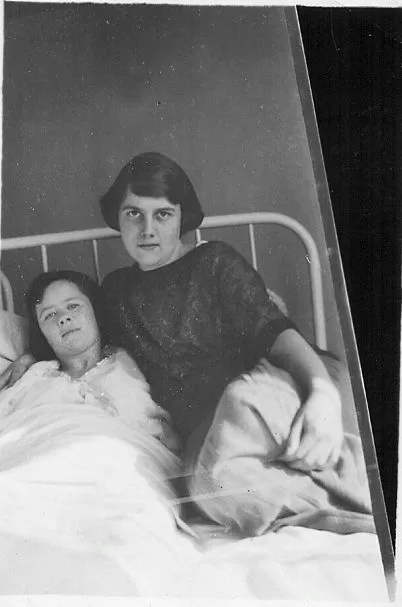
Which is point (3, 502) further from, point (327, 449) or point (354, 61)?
point (354, 61)

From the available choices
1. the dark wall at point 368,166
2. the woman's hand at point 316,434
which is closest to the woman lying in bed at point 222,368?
the woman's hand at point 316,434

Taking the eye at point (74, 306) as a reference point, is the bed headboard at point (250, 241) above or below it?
above

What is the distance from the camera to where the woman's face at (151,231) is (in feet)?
5.18

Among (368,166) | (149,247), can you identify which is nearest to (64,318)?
(149,247)

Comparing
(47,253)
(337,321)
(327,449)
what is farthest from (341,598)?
(47,253)

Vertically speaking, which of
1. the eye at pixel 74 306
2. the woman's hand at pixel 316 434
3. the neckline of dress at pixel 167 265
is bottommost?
the woman's hand at pixel 316 434

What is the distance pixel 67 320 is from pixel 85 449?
0.92 feet

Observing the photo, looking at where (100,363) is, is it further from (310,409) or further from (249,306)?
(310,409)

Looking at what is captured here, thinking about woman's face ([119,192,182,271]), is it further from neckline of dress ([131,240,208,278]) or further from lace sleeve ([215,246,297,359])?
lace sleeve ([215,246,297,359])

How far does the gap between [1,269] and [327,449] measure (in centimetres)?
81

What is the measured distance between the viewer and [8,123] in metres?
1.61

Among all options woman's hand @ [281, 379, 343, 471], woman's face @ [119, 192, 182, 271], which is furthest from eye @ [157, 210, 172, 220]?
woman's hand @ [281, 379, 343, 471]

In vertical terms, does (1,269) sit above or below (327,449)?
above

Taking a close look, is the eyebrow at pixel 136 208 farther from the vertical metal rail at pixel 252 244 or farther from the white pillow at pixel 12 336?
the white pillow at pixel 12 336
